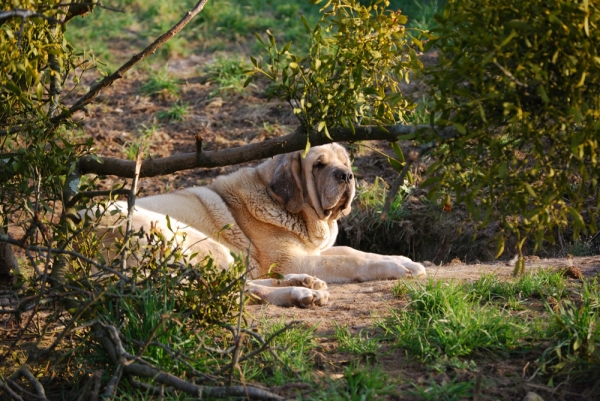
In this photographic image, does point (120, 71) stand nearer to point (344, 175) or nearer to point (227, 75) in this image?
point (344, 175)

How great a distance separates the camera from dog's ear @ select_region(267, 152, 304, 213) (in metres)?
6.65

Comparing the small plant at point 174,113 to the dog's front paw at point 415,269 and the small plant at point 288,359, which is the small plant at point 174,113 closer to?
the dog's front paw at point 415,269

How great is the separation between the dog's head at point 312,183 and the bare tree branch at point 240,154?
2.18 m

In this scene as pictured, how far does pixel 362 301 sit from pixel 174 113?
5412 millimetres

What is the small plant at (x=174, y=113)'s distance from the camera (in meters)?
9.58

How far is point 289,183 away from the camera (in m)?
6.67

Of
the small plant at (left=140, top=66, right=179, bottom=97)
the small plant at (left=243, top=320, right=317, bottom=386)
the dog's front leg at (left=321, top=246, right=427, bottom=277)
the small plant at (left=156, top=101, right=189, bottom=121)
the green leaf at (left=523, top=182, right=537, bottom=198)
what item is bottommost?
the small plant at (left=243, top=320, right=317, bottom=386)

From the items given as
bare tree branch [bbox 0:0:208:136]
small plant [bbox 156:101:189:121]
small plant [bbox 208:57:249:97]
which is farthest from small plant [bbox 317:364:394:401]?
small plant [bbox 208:57:249:97]

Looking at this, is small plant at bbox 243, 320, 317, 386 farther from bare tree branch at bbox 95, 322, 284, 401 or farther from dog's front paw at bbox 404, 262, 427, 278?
dog's front paw at bbox 404, 262, 427, 278

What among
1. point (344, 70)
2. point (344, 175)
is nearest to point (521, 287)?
point (344, 70)

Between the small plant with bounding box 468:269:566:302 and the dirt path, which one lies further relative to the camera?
the small plant with bounding box 468:269:566:302

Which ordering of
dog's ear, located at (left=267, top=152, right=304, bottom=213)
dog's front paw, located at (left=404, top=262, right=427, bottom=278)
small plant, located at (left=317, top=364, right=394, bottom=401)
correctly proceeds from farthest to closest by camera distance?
dog's ear, located at (left=267, top=152, right=304, bottom=213)
dog's front paw, located at (left=404, top=262, right=427, bottom=278)
small plant, located at (left=317, top=364, right=394, bottom=401)

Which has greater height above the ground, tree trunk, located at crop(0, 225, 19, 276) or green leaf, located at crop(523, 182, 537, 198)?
green leaf, located at crop(523, 182, 537, 198)

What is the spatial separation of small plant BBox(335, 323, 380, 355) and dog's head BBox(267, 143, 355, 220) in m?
2.49
